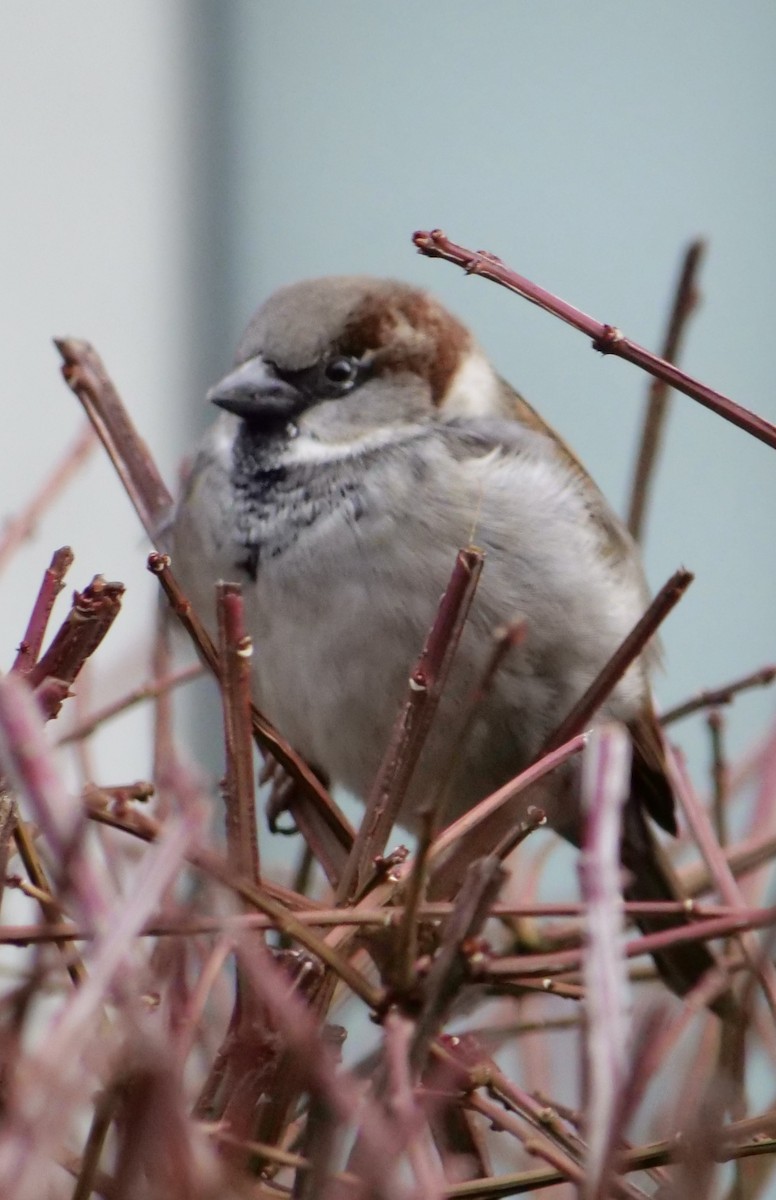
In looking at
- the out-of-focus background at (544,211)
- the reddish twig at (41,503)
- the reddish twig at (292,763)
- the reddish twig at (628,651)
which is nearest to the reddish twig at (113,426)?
the reddish twig at (41,503)

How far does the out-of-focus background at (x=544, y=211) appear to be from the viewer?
2104mm

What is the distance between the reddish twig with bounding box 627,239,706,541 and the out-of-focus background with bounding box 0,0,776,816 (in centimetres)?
113

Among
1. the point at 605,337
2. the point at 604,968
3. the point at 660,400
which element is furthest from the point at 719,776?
the point at 604,968

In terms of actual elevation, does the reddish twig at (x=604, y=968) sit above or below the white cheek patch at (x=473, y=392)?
above

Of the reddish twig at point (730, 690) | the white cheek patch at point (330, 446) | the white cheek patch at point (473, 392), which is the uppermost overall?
the white cheek patch at point (473, 392)

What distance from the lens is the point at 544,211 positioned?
6.97ft

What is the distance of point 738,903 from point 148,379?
5.57 feet

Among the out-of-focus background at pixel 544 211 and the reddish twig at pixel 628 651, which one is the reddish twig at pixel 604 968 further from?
the out-of-focus background at pixel 544 211

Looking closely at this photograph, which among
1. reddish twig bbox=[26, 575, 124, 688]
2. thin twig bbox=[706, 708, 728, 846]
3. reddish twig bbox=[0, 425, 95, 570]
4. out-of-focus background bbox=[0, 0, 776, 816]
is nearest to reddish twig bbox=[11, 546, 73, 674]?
reddish twig bbox=[26, 575, 124, 688]

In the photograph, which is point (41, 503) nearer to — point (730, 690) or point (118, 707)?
point (118, 707)

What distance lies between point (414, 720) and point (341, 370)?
1.88 feet

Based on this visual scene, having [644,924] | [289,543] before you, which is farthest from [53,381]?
[644,924]

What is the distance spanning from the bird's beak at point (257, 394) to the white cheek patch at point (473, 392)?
0.37 feet

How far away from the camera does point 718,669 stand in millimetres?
2197
